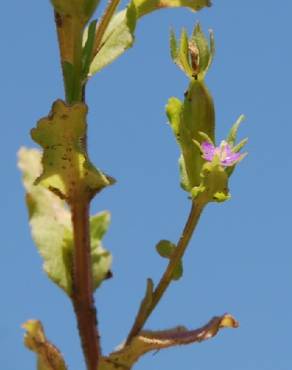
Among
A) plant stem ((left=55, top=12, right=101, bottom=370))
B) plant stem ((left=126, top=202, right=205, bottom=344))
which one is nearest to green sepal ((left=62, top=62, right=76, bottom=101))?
plant stem ((left=55, top=12, right=101, bottom=370))

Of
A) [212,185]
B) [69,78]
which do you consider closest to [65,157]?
[69,78]

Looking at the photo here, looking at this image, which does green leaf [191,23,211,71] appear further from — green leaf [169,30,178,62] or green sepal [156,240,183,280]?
green sepal [156,240,183,280]

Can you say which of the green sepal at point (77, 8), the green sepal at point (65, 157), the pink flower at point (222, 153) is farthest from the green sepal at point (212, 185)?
the green sepal at point (77, 8)

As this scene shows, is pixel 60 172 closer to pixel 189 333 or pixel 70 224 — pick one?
pixel 70 224

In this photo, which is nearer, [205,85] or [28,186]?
[205,85]

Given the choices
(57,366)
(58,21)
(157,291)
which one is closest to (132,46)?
(58,21)

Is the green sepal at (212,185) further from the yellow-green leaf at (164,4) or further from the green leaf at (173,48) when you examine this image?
the yellow-green leaf at (164,4)

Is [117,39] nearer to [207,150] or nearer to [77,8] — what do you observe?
[77,8]
